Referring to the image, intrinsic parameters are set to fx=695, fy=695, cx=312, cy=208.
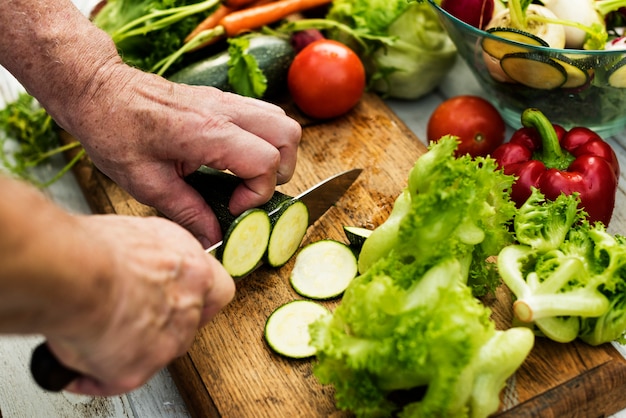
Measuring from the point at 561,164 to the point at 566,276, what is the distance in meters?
0.69

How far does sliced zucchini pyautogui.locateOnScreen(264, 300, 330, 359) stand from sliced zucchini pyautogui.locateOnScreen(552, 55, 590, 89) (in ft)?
3.80

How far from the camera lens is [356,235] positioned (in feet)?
7.30

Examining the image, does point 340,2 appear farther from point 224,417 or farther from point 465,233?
point 224,417

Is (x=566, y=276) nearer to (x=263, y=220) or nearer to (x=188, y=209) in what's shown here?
(x=263, y=220)

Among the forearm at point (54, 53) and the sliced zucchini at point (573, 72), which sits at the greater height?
the forearm at point (54, 53)

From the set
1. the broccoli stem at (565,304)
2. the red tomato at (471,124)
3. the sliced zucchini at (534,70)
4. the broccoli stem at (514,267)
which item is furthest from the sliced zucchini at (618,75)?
the broccoli stem at (565,304)

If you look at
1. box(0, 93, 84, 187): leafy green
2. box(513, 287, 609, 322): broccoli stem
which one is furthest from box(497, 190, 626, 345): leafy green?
box(0, 93, 84, 187): leafy green

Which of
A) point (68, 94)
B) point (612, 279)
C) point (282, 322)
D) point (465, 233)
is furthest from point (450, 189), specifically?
point (68, 94)

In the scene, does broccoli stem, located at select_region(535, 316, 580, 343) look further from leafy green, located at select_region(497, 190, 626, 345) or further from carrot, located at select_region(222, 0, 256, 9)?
carrot, located at select_region(222, 0, 256, 9)

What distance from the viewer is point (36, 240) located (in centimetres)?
112

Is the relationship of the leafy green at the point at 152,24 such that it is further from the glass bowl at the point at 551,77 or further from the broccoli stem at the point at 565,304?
the broccoli stem at the point at 565,304

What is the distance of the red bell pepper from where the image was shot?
2242 millimetres

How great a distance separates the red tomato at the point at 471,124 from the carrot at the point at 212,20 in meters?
1.07

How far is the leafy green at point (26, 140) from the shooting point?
2.92 m
